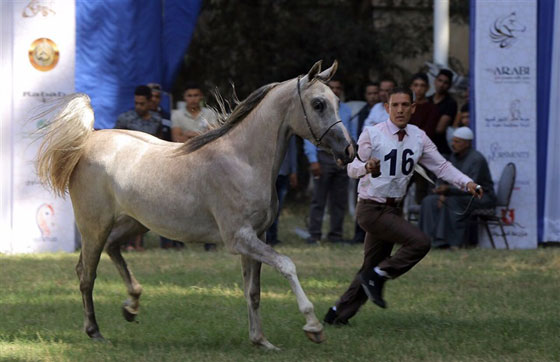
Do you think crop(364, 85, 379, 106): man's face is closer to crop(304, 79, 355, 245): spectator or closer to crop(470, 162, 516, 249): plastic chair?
crop(304, 79, 355, 245): spectator

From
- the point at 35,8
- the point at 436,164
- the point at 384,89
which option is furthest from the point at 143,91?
the point at 436,164

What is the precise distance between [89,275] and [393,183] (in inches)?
96.6

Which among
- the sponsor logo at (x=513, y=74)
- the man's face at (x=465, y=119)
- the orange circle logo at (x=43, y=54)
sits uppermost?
the orange circle logo at (x=43, y=54)

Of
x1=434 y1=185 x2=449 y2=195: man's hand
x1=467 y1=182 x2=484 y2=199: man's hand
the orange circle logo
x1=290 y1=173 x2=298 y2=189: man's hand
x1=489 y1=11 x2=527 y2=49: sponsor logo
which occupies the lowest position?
x1=434 y1=185 x2=449 y2=195: man's hand

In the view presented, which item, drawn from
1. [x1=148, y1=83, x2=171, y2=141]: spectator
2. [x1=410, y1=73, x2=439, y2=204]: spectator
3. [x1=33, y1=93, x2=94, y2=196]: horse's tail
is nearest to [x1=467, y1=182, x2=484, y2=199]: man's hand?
[x1=33, y1=93, x2=94, y2=196]: horse's tail

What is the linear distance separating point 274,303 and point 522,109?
5953mm

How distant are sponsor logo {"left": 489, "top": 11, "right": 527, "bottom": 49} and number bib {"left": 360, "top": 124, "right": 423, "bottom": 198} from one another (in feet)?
20.7

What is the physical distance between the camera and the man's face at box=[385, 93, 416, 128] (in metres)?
8.09

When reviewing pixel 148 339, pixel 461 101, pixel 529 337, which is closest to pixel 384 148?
pixel 529 337

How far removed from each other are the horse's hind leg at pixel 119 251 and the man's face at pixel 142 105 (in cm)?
490

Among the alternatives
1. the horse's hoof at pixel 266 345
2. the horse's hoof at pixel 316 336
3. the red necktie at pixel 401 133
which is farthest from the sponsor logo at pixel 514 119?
the horse's hoof at pixel 316 336

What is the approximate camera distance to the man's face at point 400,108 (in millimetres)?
8094

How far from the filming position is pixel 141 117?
1322cm

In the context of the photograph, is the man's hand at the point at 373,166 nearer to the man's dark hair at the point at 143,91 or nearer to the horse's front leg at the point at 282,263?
the horse's front leg at the point at 282,263
